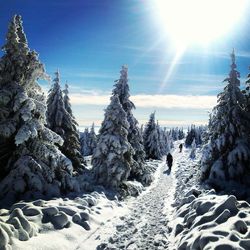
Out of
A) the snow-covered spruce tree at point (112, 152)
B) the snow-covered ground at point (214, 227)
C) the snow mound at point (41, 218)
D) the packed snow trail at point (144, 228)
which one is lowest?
the packed snow trail at point (144, 228)

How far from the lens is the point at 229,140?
66.7 feet

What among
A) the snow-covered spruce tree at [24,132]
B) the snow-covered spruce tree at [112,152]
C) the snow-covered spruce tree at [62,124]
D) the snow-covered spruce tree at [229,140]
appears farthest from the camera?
the snow-covered spruce tree at [62,124]

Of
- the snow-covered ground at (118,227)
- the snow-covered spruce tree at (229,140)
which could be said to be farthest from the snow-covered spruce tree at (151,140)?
the snow-covered ground at (118,227)

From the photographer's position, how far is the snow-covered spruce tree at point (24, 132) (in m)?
14.2

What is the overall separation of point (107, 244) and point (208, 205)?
13.8 feet

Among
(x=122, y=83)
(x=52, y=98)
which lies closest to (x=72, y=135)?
(x=52, y=98)

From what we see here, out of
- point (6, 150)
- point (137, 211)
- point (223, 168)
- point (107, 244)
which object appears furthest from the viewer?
point (223, 168)

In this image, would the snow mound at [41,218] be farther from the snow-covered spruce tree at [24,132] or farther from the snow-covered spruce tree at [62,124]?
the snow-covered spruce tree at [62,124]

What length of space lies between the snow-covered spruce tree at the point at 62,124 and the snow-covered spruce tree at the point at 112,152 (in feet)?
17.6

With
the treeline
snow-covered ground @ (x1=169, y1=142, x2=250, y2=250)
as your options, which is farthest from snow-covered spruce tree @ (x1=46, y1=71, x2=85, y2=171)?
snow-covered ground @ (x1=169, y1=142, x2=250, y2=250)

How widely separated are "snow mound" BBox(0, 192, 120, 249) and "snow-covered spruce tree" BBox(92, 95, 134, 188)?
20.9 feet

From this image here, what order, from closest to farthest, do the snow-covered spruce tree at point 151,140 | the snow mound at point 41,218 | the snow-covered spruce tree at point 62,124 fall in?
the snow mound at point 41,218
the snow-covered spruce tree at point 62,124
the snow-covered spruce tree at point 151,140

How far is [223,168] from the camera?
64.8 feet

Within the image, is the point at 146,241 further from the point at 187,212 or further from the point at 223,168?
the point at 223,168
